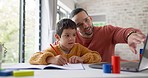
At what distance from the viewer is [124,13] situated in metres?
5.18

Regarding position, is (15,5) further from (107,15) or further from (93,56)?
(107,15)

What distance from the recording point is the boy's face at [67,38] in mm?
1372

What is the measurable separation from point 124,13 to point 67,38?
4059 millimetres

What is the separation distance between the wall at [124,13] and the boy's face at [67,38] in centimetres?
383

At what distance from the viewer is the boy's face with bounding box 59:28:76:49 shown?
1372 mm

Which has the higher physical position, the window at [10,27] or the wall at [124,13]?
the wall at [124,13]

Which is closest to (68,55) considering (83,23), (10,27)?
(83,23)

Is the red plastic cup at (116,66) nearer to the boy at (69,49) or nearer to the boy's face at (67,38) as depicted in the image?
the boy at (69,49)

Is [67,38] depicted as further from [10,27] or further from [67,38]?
[10,27]

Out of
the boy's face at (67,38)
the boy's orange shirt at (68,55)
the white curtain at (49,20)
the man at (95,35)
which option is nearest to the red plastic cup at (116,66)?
the boy's orange shirt at (68,55)

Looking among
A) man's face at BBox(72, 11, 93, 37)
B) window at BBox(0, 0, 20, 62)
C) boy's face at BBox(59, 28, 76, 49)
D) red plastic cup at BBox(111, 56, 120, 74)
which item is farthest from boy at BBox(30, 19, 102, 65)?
window at BBox(0, 0, 20, 62)

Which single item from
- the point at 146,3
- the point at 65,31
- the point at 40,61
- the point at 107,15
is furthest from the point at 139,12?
the point at 40,61

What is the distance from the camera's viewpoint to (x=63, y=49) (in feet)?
4.63

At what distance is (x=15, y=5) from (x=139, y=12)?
335 cm
